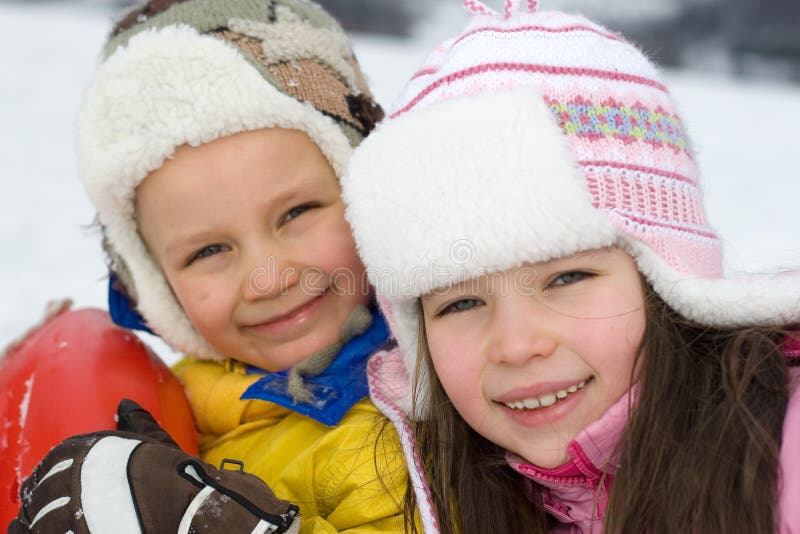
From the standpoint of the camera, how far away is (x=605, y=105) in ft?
4.56

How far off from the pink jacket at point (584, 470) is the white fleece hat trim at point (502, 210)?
171 mm

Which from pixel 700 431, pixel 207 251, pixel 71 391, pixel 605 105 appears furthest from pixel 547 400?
pixel 71 391

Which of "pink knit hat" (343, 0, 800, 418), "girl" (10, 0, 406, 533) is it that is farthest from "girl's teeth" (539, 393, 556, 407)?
"girl" (10, 0, 406, 533)

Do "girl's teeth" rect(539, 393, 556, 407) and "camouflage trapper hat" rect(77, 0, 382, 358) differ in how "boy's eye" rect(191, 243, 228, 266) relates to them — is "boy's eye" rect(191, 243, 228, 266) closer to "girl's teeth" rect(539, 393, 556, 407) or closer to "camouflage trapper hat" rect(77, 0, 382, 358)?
"camouflage trapper hat" rect(77, 0, 382, 358)

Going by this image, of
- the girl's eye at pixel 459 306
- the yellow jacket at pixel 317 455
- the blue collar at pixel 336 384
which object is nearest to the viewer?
the girl's eye at pixel 459 306

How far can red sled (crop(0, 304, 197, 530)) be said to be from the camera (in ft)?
6.02

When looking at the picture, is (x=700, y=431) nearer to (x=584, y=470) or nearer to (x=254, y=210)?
(x=584, y=470)

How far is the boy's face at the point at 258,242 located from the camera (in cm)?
174

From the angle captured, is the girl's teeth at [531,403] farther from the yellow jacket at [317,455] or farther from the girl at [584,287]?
the yellow jacket at [317,455]

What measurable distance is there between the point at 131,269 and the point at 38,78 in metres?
6.67

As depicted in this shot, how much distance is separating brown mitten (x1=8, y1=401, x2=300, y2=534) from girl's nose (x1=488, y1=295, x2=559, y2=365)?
41 centimetres

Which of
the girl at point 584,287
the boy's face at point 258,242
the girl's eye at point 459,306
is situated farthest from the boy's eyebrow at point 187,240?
the girl's eye at point 459,306

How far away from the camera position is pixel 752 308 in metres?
1.33

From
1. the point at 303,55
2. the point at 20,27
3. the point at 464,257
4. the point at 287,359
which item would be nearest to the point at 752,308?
the point at 464,257
